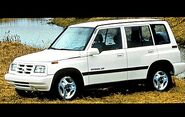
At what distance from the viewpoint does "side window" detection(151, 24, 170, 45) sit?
1127cm

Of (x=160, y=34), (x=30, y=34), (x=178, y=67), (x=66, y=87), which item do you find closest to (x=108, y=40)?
(x=66, y=87)

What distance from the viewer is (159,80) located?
36.7 ft

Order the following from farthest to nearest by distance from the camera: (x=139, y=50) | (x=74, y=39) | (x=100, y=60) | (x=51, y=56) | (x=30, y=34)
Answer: (x=30, y=34), (x=139, y=50), (x=74, y=39), (x=100, y=60), (x=51, y=56)

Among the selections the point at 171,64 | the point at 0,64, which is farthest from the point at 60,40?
the point at 0,64

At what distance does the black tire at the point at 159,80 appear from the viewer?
432 inches

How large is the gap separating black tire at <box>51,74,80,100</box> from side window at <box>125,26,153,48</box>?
67.6 inches

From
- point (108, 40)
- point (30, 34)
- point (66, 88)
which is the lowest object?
point (66, 88)

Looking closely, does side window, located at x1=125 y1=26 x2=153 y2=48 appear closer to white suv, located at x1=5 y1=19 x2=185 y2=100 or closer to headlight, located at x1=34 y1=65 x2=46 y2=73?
white suv, located at x1=5 y1=19 x2=185 y2=100

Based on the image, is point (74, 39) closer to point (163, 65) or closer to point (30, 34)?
point (163, 65)

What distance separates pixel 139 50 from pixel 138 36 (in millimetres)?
332

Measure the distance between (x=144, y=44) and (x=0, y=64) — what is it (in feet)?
24.1

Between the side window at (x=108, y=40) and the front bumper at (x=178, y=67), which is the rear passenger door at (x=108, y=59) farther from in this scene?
the front bumper at (x=178, y=67)

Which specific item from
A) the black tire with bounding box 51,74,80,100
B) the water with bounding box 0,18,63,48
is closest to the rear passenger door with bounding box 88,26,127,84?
the black tire with bounding box 51,74,80,100
